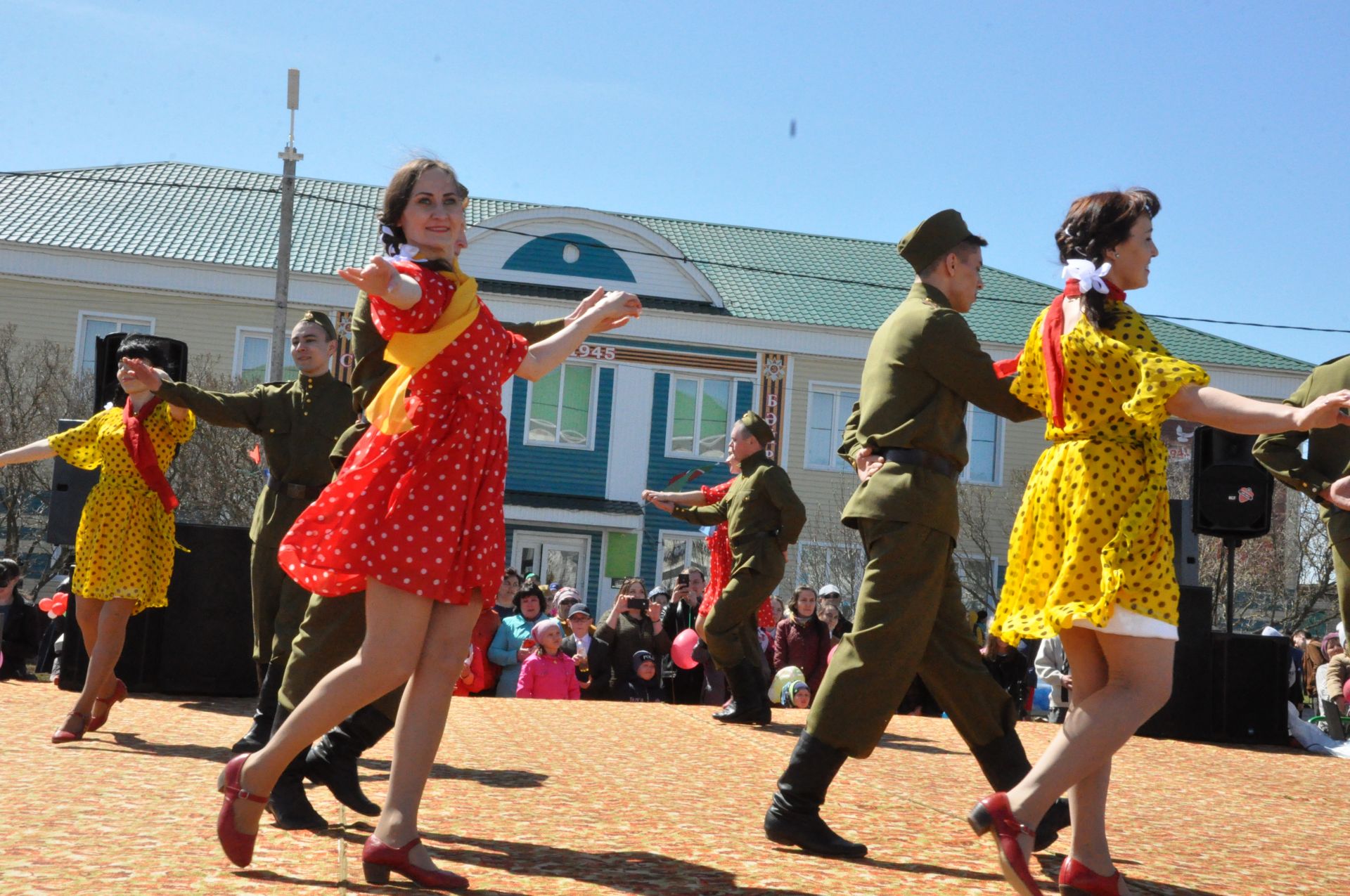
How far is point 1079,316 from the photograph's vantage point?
11.6 ft

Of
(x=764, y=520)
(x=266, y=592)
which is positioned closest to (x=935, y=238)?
(x=266, y=592)

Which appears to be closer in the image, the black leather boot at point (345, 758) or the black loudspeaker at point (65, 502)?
the black leather boot at point (345, 758)

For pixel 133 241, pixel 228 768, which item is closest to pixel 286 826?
pixel 228 768

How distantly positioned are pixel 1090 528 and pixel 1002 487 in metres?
24.0

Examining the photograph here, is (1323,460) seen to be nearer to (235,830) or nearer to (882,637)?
(882,637)

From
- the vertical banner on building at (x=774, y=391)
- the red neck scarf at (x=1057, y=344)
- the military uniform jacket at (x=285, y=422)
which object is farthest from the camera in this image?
the vertical banner on building at (x=774, y=391)

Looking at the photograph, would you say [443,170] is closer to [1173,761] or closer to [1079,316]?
[1079,316]

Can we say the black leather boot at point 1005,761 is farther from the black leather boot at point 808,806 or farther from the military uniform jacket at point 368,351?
the military uniform jacket at point 368,351

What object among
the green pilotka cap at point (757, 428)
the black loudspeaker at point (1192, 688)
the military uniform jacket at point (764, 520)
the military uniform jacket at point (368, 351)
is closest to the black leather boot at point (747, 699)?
the military uniform jacket at point (764, 520)

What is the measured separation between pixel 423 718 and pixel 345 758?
3.14ft

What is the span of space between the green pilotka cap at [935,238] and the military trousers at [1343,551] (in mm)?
1798

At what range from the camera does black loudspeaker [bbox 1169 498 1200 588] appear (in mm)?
10852

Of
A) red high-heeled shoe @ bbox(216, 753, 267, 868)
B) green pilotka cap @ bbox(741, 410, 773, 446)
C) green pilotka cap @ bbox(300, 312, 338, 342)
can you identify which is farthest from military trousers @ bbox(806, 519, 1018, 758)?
green pilotka cap @ bbox(741, 410, 773, 446)

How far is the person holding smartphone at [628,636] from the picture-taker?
12328 millimetres
